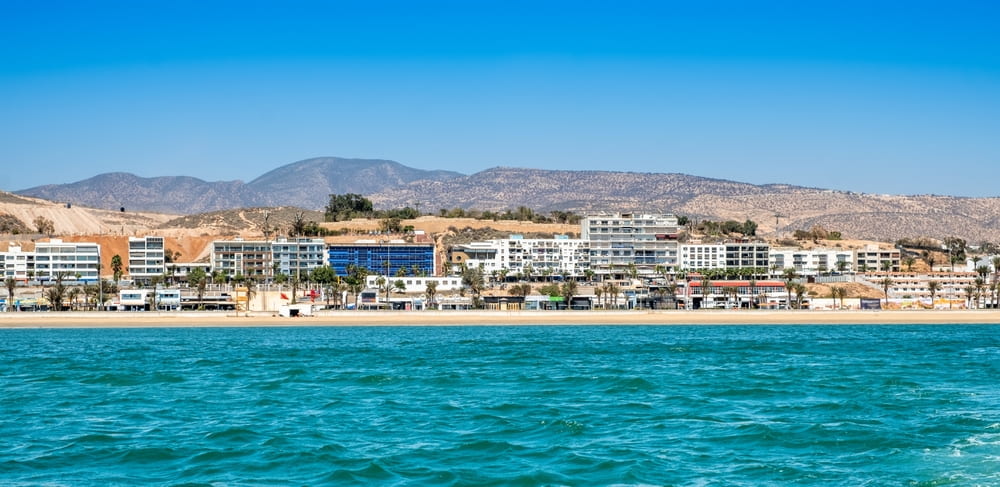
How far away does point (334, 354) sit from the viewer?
55.2 meters

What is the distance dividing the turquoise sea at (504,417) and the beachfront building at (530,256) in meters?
84.0

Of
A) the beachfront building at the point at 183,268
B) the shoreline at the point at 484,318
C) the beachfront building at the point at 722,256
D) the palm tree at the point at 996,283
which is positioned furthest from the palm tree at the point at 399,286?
the palm tree at the point at 996,283

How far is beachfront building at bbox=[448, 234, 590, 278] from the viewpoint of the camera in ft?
463

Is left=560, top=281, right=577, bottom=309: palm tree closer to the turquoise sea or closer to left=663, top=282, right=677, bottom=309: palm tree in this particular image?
left=663, top=282, right=677, bottom=309: palm tree

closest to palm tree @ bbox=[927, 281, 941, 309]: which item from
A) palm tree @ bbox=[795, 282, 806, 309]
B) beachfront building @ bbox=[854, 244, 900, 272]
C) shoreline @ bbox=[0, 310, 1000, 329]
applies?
shoreline @ bbox=[0, 310, 1000, 329]

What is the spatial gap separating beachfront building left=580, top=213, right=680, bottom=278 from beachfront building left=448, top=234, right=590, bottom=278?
5.76ft

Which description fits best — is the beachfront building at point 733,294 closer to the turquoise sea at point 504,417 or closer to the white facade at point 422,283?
the white facade at point 422,283

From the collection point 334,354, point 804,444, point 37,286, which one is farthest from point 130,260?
point 804,444

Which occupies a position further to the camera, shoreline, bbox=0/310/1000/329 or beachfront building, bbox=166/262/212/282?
beachfront building, bbox=166/262/212/282

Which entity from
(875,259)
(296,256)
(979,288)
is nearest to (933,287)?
(979,288)

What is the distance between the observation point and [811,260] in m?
149

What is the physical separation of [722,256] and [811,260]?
43.4ft

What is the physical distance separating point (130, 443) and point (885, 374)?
2700 centimetres

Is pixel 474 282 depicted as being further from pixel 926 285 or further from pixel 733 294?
pixel 926 285
